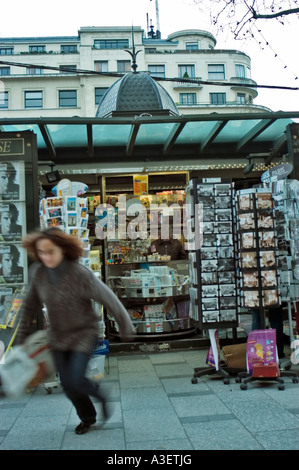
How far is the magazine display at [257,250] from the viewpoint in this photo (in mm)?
5875

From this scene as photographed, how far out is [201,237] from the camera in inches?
235

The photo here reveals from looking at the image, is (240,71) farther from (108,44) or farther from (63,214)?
(63,214)

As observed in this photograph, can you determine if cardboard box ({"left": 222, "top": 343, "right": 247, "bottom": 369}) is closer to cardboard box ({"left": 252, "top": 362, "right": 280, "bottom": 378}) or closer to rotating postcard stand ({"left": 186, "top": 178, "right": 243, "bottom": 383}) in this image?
rotating postcard stand ({"left": 186, "top": 178, "right": 243, "bottom": 383})

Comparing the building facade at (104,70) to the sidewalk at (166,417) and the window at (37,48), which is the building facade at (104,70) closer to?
the window at (37,48)

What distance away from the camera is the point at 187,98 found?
47.0 metres

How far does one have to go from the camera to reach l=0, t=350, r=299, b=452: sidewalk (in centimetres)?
387

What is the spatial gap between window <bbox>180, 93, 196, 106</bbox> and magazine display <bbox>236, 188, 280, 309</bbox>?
139ft

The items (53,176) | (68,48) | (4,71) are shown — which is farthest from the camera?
(68,48)

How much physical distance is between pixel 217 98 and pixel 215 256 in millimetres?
44555

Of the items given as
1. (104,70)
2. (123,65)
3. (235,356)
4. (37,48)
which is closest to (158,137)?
(235,356)

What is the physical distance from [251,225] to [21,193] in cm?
303

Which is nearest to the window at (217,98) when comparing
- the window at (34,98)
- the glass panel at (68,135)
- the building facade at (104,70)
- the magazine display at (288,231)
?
the building facade at (104,70)

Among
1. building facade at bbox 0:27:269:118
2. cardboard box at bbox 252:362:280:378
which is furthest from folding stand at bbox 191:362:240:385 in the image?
building facade at bbox 0:27:269:118
